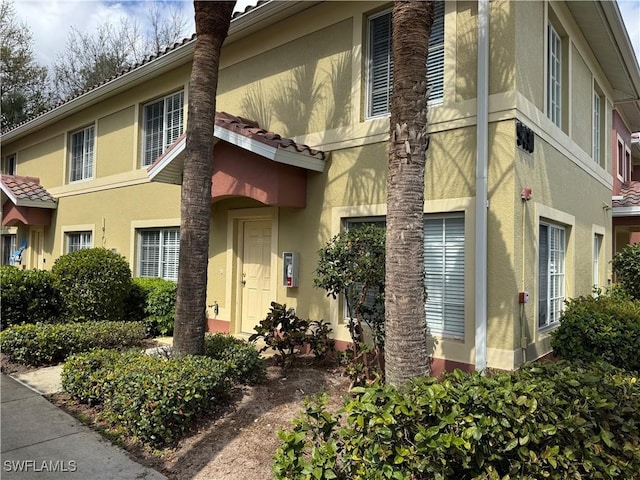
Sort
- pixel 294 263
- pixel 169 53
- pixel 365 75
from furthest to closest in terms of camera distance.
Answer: pixel 169 53, pixel 294 263, pixel 365 75

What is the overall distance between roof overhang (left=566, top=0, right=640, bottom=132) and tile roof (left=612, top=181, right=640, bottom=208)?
2602 millimetres

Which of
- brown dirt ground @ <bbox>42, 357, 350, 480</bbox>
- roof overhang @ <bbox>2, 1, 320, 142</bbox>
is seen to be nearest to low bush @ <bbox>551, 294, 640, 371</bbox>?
brown dirt ground @ <bbox>42, 357, 350, 480</bbox>

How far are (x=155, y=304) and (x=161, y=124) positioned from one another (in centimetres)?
470

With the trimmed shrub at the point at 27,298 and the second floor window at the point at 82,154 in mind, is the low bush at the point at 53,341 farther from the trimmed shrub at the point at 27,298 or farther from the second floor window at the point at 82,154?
the second floor window at the point at 82,154

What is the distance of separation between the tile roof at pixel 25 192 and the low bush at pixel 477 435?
14643 millimetres

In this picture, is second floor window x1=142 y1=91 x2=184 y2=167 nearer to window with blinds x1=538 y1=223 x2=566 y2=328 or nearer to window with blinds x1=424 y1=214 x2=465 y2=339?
window with blinds x1=424 y1=214 x2=465 y2=339

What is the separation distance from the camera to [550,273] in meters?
7.42

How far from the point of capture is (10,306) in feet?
27.9

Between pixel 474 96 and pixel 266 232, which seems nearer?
pixel 474 96

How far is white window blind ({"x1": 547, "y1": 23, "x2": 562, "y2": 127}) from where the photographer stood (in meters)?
7.57

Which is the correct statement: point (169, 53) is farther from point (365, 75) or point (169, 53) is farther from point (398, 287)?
point (398, 287)

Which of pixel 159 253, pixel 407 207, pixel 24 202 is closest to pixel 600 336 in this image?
pixel 407 207

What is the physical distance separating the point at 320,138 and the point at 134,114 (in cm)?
663

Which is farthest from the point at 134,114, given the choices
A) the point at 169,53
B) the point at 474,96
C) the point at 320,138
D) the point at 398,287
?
the point at 398,287
